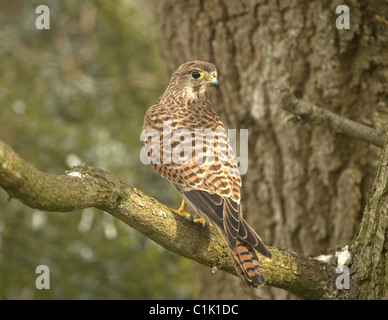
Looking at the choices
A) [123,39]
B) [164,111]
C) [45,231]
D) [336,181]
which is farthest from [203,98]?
[123,39]

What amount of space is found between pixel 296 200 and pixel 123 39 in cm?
352

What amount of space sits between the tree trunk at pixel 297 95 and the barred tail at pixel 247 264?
1.81m

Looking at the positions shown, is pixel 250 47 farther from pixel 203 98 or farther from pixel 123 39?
pixel 123 39

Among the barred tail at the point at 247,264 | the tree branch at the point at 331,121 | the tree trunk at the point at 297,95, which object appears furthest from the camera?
the tree trunk at the point at 297,95

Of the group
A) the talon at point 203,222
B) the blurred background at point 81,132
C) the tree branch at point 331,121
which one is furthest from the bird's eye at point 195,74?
the blurred background at point 81,132

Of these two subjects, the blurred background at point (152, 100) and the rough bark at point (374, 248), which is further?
the blurred background at point (152, 100)

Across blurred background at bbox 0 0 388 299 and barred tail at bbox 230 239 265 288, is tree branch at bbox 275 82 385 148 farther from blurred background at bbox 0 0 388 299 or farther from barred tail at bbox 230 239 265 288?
barred tail at bbox 230 239 265 288

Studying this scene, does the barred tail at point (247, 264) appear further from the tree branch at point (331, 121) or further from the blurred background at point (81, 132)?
the blurred background at point (81, 132)

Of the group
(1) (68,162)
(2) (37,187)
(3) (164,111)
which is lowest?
(2) (37,187)

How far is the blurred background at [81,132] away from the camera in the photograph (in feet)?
19.7

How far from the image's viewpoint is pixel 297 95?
15.1 ft

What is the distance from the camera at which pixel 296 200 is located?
4.65 meters


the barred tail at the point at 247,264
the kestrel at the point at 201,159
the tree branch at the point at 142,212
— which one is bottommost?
the barred tail at the point at 247,264

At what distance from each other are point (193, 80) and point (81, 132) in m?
3.42
